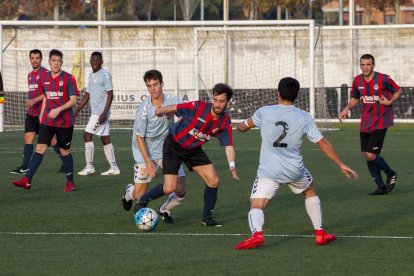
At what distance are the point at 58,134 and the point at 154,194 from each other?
4.10 meters

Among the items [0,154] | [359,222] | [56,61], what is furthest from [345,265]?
[0,154]

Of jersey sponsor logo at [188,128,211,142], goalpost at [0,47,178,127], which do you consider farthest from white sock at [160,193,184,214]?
goalpost at [0,47,178,127]

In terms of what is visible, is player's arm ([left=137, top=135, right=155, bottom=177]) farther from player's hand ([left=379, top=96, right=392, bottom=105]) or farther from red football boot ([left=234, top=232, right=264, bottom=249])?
player's hand ([left=379, top=96, right=392, bottom=105])

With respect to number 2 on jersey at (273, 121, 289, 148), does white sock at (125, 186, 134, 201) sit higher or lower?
lower

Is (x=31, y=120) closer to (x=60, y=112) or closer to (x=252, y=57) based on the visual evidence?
(x=60, y=112)

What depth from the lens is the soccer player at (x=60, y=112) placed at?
50.1 feet

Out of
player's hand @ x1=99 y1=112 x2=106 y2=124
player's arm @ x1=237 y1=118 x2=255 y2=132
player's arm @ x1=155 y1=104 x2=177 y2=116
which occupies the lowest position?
player's hand @ x1=99 y1=112 x2=106 y2=124

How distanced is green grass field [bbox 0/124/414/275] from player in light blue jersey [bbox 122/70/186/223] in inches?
11.1

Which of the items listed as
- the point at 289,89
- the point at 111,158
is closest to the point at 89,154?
the point at 111,158

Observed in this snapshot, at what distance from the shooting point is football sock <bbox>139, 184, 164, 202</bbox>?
1164 centimetres

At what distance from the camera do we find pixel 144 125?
11891mm

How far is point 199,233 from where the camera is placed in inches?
440

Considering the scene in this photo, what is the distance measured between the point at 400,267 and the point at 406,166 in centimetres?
1024

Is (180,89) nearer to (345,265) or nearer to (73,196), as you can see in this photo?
(73,196)
